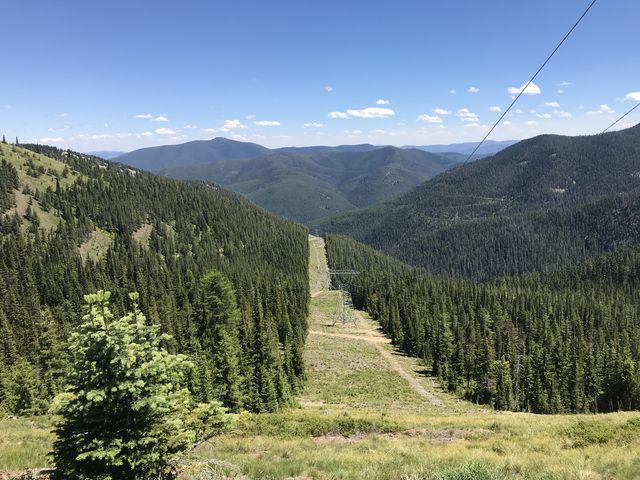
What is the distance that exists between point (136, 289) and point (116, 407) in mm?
112414

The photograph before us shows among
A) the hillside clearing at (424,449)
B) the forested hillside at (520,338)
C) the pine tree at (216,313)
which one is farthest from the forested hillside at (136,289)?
the forested hillside at (520,338)

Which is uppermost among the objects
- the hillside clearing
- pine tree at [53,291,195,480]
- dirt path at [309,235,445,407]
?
pine tree at [53,291,195,480]

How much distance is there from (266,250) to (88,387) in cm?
18612

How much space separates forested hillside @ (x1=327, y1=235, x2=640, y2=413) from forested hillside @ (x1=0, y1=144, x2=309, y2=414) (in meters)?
28.7

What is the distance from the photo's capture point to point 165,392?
481 inches

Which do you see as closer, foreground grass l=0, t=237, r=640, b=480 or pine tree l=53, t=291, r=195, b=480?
pine tree l=53, t=291, r=195, b=480

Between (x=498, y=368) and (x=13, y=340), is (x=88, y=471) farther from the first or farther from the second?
(x=13, y=340)

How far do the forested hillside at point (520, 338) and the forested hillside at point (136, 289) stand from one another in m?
28.7

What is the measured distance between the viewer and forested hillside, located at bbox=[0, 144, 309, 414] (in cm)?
5538

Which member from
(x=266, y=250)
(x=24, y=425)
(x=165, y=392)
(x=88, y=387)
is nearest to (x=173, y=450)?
(x=165, y=392)

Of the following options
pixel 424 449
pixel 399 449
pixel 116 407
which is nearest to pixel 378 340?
pixel 424 449

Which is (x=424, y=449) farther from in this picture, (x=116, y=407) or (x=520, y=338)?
(x=520, y=338)

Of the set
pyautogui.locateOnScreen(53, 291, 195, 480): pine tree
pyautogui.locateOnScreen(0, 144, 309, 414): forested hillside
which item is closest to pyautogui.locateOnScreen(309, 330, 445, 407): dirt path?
pyautogui.locateOnScreen(0, 144, 309, 414): forested hillside

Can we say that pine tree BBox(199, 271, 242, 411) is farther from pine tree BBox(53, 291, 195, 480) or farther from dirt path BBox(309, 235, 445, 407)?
pine tree BBox(53, 291, 195, 480)
